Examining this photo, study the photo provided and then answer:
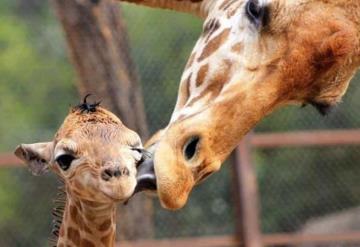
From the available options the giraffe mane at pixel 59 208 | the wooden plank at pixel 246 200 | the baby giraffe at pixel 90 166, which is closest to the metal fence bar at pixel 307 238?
the wooden plank at pixel 246 200

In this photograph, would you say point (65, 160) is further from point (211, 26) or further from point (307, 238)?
point (307, 238)

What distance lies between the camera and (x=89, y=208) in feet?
8.43

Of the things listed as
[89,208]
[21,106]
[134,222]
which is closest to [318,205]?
[134,222]

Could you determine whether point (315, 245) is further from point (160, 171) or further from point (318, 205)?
point (160, 171)

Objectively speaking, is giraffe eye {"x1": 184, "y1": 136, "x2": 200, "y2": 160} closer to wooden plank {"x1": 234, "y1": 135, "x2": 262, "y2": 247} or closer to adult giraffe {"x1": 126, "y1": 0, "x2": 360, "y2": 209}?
adult giraffe {"x1": 126, "y1": 0, "x2": 360, "y2": 209}

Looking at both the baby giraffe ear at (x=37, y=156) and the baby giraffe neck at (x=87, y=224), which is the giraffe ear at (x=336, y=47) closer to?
the baby giraffe neck at (x=87, y=224)

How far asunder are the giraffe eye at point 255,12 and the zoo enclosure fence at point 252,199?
3.15 meters

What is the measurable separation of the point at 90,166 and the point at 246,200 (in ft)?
11.5

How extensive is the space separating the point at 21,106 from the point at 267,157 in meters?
1.64

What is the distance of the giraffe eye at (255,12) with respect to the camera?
248cm

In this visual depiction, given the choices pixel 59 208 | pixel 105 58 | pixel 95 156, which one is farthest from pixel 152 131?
pixel 95 156

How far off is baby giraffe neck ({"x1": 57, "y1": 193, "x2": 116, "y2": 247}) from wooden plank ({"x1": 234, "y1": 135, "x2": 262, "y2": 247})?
3093 millimetres

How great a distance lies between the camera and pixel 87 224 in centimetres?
263

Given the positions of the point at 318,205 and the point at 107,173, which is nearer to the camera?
the point at 107,173
